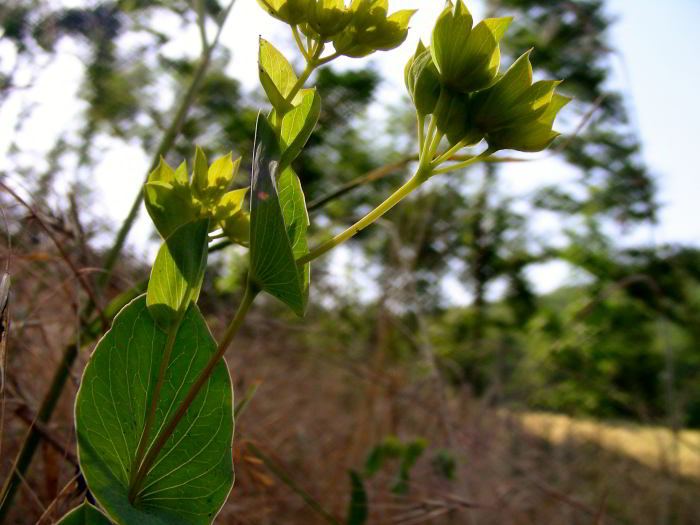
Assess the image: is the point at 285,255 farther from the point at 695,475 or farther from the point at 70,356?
the point at 695,475

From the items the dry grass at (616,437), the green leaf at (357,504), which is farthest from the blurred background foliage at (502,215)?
the green leaf at (357,504)

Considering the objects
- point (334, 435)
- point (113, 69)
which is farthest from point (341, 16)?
point (113, 69)

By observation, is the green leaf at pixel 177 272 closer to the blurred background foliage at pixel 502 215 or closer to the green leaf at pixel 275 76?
the green leaf at pixel 275 76

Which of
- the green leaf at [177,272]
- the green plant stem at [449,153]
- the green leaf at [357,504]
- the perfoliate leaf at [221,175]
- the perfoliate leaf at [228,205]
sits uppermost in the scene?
the green plant stem at [449,153]

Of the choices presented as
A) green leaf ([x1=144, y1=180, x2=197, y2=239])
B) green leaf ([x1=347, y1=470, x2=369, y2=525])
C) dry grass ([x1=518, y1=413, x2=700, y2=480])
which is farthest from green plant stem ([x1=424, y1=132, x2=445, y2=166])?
dry grass ([x1=518, y1=413, x2=700, y2=480])

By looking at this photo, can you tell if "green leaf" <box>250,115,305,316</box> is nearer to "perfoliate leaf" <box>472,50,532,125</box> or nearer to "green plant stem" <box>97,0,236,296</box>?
"perfoliate leaf" <box>472,50,532,125</box>

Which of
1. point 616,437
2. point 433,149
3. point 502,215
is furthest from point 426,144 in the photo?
point 502,215

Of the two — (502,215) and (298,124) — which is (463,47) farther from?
(502,215)
